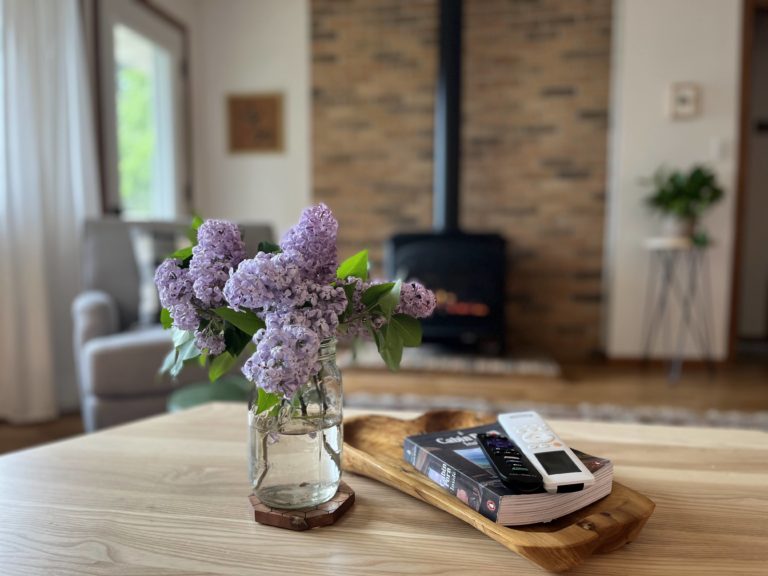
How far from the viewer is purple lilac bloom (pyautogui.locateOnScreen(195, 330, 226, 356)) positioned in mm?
692

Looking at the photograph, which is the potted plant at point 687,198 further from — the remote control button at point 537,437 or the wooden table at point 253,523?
the remote control button at point 537,437

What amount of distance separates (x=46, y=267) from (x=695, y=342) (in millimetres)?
3567

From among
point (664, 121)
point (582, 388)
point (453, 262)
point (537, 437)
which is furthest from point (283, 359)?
point (664, 121)

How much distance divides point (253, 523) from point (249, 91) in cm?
376

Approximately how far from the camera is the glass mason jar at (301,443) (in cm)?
71

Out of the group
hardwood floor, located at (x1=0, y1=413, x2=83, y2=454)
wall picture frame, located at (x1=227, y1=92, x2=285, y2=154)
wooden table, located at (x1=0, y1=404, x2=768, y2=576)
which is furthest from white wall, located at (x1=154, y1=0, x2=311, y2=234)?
wooden table, located at (x1=0, y1=404, x2=768, y2=576)

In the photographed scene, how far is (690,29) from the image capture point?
11.4ft

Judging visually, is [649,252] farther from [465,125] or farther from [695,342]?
[465,125]

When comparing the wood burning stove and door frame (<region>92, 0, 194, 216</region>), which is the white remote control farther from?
door frame (<region>92, 0, 194, 216</region>)

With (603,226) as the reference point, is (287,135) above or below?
above

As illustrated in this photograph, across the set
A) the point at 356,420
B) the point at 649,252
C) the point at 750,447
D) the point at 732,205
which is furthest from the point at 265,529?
the point at 732,205

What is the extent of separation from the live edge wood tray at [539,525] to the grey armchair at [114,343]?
1.08 metres

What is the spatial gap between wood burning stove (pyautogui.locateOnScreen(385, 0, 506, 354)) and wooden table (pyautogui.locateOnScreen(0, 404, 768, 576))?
7.76 feet

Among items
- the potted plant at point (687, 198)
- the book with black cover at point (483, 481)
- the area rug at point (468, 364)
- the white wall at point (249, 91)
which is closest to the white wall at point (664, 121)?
the potted plant at point (687, 198)
